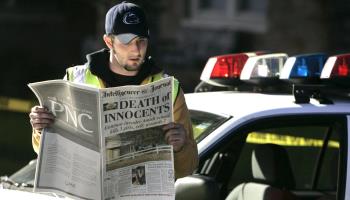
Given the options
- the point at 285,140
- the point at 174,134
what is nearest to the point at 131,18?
the point at 174,134

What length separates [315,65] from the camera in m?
4.35

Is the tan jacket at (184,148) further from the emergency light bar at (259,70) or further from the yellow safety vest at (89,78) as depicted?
the emergency light bar at (259,70)

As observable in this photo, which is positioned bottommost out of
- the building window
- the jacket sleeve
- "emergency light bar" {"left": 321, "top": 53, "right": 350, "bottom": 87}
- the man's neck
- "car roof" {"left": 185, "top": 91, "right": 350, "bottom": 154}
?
the jacket sleeve

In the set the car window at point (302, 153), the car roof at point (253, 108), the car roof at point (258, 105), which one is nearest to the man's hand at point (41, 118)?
the car roof at point (253, 108)

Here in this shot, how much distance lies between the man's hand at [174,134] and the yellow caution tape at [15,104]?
391 inches

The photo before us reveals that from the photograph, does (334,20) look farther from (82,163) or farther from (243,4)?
(82,163)

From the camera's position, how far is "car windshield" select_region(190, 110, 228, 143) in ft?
13.2

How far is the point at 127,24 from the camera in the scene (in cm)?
326

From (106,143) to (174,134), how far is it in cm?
25

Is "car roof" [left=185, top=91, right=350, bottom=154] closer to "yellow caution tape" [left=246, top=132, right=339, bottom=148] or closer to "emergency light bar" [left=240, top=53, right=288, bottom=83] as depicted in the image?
"emergency light bar" [left=240, top=53, right=288, bottom=83]

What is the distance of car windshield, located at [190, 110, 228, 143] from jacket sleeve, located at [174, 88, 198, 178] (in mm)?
599

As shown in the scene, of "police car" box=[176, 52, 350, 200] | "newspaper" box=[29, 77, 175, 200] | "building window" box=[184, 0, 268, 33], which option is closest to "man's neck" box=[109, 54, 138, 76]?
"newspaper" box=[29, 77, 175, 200]

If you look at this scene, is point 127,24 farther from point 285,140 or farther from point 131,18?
point 285,140

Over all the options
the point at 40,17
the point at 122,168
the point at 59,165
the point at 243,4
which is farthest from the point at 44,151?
the point at 40,17
